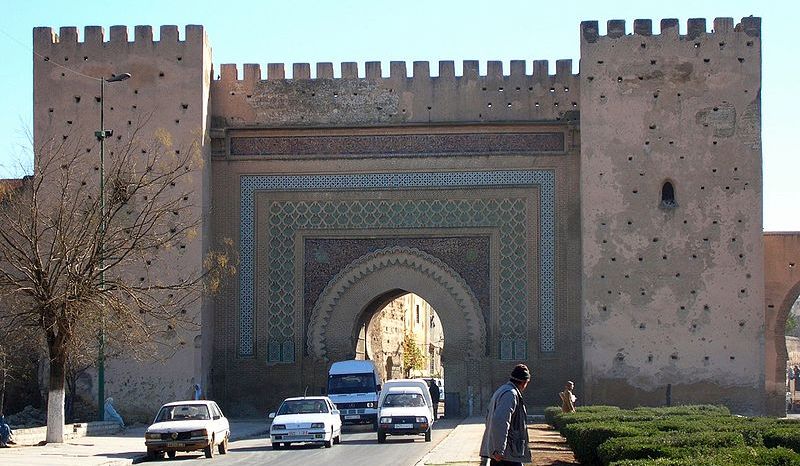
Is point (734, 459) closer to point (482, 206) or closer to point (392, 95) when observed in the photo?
point (482, 206)

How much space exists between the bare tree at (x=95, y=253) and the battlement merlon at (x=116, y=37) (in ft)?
5.62

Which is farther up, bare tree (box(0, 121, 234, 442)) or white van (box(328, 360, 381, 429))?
bare tree (box(0, 121, 234, 442))

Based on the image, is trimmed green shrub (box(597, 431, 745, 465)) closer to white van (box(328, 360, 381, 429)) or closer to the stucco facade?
white van (box(328, 360, 381, 429))

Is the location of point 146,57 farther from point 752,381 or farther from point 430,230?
point 752,381

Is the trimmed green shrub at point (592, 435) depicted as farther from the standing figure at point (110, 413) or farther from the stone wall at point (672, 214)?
the standing figure at point (110, 413)

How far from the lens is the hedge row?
971cm

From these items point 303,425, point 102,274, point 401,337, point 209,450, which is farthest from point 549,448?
point 401,337

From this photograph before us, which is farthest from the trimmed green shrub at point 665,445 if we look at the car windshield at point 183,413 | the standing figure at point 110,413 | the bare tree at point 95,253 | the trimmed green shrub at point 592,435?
the standing figure at point 110,413

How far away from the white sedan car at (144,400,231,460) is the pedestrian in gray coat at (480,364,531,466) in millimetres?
9044

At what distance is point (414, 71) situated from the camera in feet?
86.9

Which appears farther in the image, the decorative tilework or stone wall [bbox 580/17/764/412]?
the decorative tilework

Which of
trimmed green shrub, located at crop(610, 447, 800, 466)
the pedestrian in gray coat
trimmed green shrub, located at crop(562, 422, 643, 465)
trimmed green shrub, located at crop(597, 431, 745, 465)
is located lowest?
trimmed green shrub, located at crop(562, 422, 643, 465)

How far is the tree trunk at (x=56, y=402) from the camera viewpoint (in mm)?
19364

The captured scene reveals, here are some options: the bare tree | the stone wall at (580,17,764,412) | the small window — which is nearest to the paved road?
the bare tree
